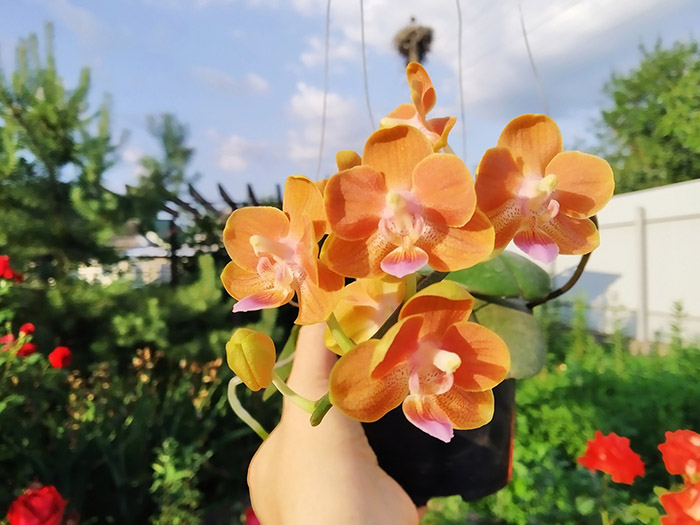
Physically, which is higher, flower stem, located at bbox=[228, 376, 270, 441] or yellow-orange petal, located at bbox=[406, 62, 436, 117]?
yellow-orange petal, located at bbox=[406, 62, 436, 117]

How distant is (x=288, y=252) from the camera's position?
21cm

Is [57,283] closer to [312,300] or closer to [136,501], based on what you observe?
[136,501]

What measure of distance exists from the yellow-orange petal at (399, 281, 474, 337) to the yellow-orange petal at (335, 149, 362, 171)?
6 cm

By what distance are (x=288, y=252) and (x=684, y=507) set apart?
436 millimetres

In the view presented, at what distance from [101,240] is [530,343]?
1.41 meters

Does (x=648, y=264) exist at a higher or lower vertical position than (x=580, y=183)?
lower

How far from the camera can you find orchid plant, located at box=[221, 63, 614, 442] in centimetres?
17

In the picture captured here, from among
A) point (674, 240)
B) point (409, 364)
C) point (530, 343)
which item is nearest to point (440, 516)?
point (530, 343)

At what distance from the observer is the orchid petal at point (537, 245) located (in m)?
0.19

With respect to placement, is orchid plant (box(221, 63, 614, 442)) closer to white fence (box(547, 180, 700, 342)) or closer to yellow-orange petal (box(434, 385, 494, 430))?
yellow-orange petal (box(434, 385, 494, 430))

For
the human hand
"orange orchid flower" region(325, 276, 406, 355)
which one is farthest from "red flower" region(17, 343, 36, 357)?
"orange orchid flower" region(325, 276, 406, 355)

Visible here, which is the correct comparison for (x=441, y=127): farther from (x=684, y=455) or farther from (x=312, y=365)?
(x=684, y=455)

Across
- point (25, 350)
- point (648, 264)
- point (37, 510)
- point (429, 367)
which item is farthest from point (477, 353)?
point (648, 264)

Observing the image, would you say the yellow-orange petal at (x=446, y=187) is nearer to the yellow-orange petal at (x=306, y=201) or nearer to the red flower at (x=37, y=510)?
the yellow-orange petal at (x=306, y=201)
